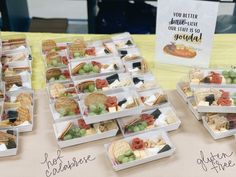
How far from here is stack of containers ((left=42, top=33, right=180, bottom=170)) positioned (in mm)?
1170

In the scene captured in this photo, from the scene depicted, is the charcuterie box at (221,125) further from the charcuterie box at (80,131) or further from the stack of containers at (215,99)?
the charcuterie box at (80,131)

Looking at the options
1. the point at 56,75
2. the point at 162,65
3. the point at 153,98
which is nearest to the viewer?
the point at 153,98

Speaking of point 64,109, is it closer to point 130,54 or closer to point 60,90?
point 60,90

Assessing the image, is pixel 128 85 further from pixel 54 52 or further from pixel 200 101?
pixel 54 52

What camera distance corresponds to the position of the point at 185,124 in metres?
1.26

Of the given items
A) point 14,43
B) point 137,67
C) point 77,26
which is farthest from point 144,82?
point 77,26

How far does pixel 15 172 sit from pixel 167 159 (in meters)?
0.46

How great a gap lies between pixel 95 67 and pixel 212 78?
17.0 inches

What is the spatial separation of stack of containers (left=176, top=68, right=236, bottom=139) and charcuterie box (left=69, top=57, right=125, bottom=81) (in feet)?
0.93

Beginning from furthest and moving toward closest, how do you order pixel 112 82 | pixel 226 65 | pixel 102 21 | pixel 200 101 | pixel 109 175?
pixel 102 21, pixel 226 65, pixel 112 82, pixel 200 101, pixel 109 175

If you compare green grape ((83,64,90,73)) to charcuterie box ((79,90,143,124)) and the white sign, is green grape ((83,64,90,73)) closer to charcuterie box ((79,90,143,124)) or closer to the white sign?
charcuterie box ((79,90,143,124))

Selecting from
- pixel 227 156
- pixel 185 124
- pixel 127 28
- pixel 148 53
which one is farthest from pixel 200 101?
pixel 127 28

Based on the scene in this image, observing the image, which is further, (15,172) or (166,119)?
(166,119)

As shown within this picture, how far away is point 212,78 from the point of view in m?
1.32
